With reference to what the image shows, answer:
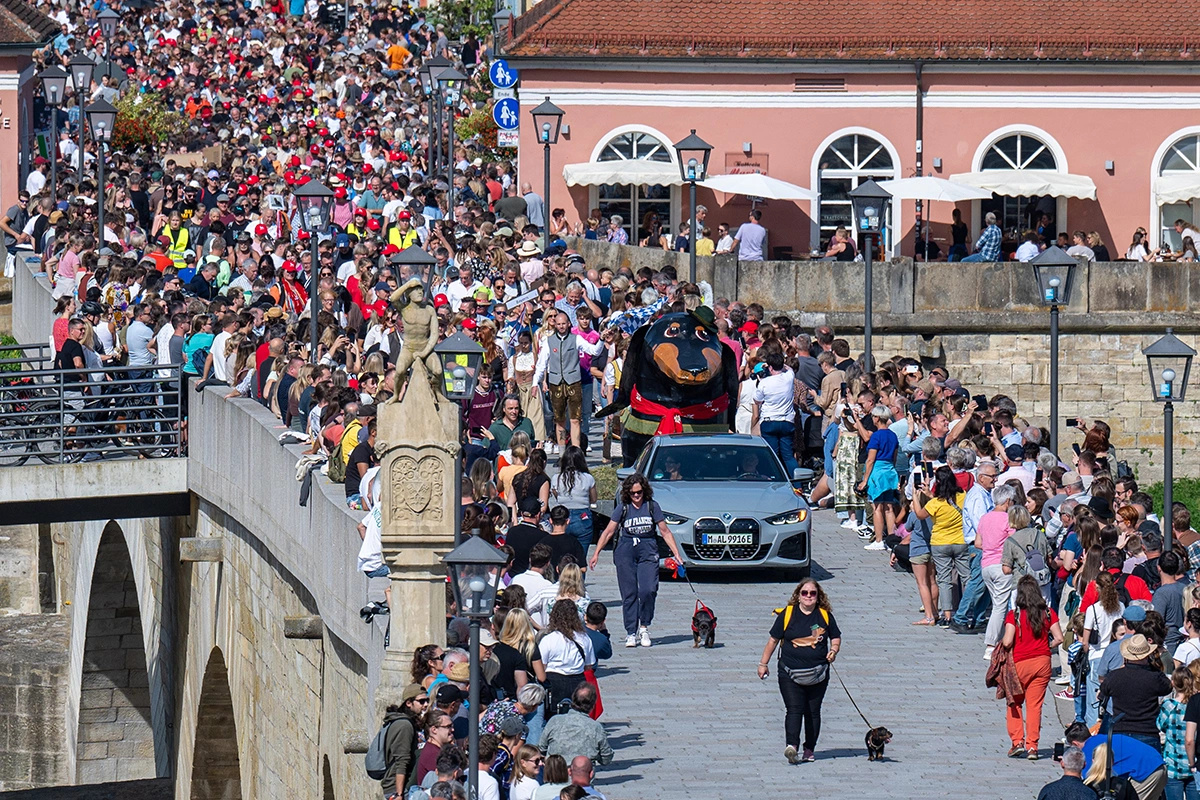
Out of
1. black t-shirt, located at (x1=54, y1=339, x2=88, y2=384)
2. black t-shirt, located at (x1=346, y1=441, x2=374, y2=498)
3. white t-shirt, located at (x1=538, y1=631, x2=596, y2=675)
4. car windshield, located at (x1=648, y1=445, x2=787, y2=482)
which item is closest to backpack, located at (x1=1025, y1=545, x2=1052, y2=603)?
car windshield, located at (x1=648, y1=445, x2=787, y2=482)

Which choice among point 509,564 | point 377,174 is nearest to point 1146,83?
point 377,174

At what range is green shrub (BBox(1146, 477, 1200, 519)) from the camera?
110 feet

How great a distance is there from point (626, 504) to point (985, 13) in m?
24.8

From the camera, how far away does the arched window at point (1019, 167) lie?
133 feet

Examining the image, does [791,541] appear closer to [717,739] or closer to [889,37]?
[717,739]

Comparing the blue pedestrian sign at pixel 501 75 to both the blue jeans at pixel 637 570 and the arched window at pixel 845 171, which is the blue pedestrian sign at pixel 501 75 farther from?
the blue jeans at pixel 637 570

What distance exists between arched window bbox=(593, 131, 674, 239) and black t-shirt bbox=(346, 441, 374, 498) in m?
23.3

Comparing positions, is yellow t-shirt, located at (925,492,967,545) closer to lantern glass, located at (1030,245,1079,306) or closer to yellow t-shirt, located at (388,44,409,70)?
lantern glass, located at (1030,245,1079,306)

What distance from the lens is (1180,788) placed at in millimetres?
14297

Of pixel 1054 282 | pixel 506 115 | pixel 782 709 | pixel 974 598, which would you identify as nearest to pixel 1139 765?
pixel 782 709

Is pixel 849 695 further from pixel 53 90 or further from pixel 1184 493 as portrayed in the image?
pixel 53 90

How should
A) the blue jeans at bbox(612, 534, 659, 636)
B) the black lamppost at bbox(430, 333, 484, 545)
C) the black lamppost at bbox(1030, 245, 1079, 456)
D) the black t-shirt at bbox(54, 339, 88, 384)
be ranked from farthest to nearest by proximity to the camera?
1. the black t-shirt at bbox(54, 339, 88, 384)
2. the black lamppost at bbox(1030, 245, 1079, 456)
3. the blue jeans at bbox(612, 534, 659, 636)
4. the black lamppost at bbox(430, 333, 484, 545)

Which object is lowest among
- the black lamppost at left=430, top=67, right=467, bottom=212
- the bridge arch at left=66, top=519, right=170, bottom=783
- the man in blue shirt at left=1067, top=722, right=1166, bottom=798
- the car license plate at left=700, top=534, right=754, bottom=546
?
the bridge arch at left=66, top=519, right=170, bottom=783

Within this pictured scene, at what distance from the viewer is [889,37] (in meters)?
40.6
